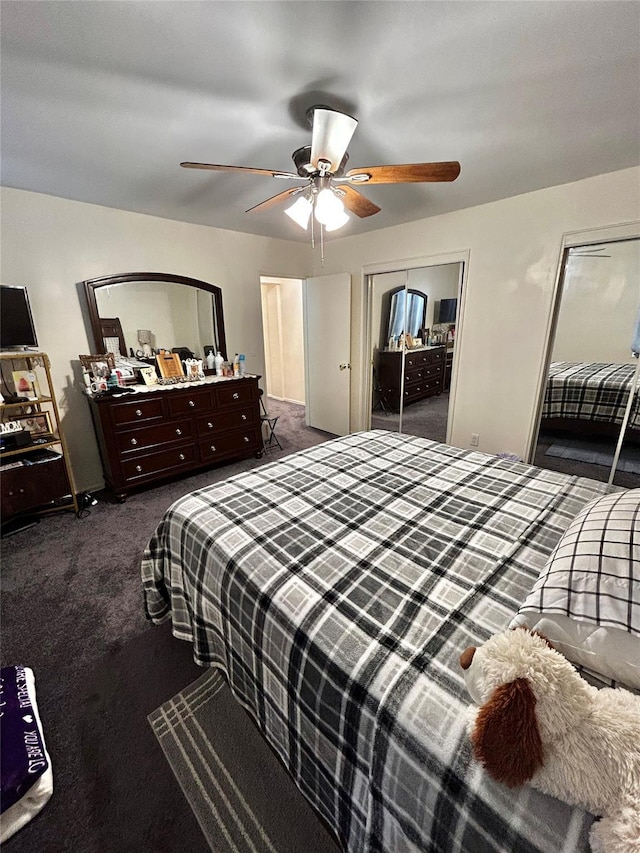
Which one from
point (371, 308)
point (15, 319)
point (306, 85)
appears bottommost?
point (15, 319)

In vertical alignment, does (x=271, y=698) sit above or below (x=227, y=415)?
below

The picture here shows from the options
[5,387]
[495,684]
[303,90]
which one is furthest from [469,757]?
[5,387]

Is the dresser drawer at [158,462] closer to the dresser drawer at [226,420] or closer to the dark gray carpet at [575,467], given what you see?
the dresser drawer at [226,420]

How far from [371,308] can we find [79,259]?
2787 millimetres

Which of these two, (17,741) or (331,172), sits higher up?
(331,172)

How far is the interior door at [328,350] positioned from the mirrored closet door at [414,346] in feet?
1.11

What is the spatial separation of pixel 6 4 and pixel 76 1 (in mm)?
212

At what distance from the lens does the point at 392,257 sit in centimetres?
347

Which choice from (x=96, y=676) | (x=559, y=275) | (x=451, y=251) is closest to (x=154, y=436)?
(x=96, y=676)

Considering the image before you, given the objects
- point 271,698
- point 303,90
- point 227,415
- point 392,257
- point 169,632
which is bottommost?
point 169,632

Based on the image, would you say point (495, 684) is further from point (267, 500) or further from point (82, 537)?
point (82, 537)

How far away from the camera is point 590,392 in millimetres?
2758

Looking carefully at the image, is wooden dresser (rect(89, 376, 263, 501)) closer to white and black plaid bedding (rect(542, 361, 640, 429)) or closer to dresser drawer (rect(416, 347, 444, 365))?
dresser drawer (rect(416, 347, 444, 365))

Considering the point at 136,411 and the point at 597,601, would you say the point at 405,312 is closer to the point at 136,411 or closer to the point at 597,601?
the point at 136,411
